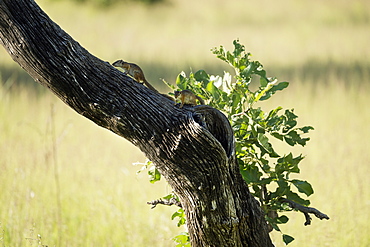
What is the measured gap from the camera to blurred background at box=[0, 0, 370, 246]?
3850 mm

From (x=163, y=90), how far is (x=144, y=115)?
18.8 feet

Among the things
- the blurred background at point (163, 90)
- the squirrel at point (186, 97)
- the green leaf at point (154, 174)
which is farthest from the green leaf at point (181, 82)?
the blurred background at point (163, 90)

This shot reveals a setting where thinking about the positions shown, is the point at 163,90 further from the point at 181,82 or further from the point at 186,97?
the point at 186,97

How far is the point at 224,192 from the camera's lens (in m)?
1.83

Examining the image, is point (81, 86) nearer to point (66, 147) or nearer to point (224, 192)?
point (224, 192)

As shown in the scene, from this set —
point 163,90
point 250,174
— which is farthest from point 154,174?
point 163,90

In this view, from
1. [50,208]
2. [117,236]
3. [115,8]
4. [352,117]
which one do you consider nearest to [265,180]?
[117,236]

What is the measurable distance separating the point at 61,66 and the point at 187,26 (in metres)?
10.2

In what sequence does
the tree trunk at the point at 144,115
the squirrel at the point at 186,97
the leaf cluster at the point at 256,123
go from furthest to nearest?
the leaf cluster at the point at 256,123
the squirrel at the point at 186,97
the tree trunk at the point at 144,115

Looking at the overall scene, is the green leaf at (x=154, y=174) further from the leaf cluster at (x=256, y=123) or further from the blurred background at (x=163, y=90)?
the blurred background at (x=163, y=90)

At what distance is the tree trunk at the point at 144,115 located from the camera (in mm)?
1721

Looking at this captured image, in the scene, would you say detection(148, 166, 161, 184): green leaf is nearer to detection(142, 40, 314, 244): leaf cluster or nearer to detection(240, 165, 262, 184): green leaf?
detection(142, 40, 314, 244): leaf cluster

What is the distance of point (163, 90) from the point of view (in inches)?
294

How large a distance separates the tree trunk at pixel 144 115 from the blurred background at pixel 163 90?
54.4 inches
